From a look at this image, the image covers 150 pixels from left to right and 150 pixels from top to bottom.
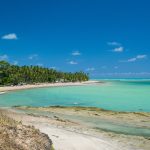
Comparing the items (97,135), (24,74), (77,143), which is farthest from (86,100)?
(24,74)

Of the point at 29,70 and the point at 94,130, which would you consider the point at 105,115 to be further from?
the point at 29,70

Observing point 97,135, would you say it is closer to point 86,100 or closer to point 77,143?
point 77,143

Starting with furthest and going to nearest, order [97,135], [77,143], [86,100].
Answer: [86,100] < [97,135] < [77,143]

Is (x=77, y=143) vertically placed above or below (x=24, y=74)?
below

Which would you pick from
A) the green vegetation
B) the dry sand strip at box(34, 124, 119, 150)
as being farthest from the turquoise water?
the green vegetation

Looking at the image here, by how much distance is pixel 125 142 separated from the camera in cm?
2438

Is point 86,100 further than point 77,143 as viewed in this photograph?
Yes

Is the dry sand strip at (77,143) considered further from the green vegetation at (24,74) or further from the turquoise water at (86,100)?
the green vegetation at (24,74)

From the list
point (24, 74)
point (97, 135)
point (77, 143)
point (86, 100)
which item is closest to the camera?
point (77, 143)

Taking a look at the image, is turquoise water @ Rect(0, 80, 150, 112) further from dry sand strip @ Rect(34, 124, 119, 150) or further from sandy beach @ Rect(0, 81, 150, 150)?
dry sand strip @ Rect(34, 124, 119, 150)

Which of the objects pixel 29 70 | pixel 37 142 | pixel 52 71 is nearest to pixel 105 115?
pixel 37 142

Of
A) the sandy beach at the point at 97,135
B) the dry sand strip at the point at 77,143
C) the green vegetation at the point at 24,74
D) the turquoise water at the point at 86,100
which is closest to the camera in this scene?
the dry sand strip at the point at 77,143

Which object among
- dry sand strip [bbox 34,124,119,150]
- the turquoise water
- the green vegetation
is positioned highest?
the green vegetation

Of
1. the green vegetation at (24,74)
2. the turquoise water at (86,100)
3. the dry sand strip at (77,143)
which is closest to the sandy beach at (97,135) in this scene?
the dry sand strip at (77,143)
